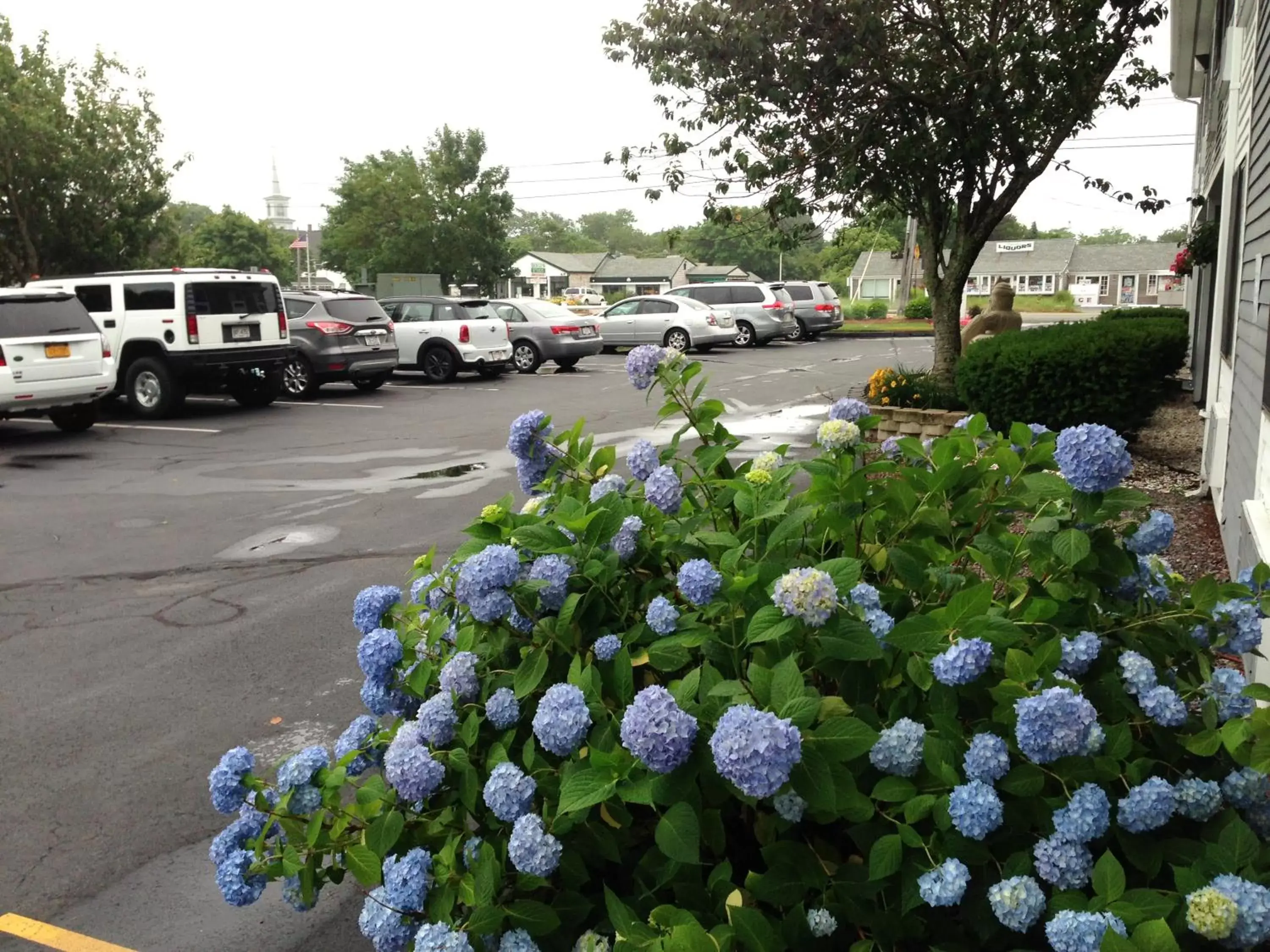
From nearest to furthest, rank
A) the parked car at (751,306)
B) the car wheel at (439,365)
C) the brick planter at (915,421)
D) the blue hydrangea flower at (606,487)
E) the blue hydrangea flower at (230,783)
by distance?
1. the blue hydrangea flower at (230,783)
2. the blue hydrangea flower at (606,487)
3. the brick planter at (915,421)
4. the car wheel at (439,365)
5. the parked car at (751,306)

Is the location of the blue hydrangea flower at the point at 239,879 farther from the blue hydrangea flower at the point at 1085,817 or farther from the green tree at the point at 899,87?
the green tree at the point at 899,87

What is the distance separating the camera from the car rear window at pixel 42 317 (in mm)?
12961

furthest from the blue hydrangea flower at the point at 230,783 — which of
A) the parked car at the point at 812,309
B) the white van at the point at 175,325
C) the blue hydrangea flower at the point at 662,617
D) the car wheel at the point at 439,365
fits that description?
the parked car at the point at 812,309

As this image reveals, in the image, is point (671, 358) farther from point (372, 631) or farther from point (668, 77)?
point (668, 77)

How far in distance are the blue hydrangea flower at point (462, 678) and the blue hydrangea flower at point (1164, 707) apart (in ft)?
4.48

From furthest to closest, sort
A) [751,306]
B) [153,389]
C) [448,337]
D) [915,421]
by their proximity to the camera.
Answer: [751,306], [448,337], [153,389], [915,421]

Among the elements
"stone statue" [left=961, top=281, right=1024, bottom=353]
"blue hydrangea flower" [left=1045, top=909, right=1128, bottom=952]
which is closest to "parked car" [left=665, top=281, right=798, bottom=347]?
"stone statue" [left=961, top=281, right=1024, bottom=353]

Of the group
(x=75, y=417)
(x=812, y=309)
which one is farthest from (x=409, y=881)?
(x=812, y=309)

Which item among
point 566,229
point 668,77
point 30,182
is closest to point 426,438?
point 668,77

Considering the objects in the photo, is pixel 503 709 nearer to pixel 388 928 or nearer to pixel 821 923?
pixel 388 928

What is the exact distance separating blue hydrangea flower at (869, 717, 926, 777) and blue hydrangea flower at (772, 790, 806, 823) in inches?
6.1

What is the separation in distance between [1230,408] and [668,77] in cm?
727

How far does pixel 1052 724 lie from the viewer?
191 centimetres

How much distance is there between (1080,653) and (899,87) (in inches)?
417
